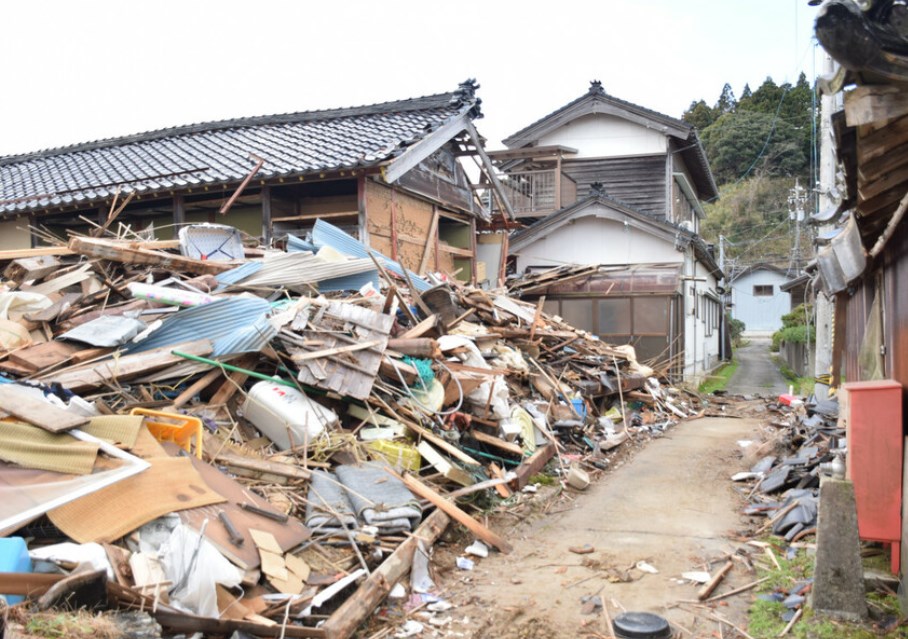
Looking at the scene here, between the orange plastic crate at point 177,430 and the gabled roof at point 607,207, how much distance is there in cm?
1547

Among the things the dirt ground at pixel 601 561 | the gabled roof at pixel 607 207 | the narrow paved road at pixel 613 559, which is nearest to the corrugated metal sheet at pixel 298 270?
the dirt ground at pixel 601 561

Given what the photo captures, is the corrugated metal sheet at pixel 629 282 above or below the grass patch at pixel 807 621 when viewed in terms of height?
above

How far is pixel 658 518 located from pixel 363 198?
301 inches

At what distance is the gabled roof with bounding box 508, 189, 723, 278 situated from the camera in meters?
18.7

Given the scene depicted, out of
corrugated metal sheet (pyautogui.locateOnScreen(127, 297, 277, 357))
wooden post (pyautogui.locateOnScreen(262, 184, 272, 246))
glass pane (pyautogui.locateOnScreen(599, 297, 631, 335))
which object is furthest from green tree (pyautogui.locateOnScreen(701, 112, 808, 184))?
corrugated metal sheet (pyautogui.locateOnScreen(127, 297, 277, 357))

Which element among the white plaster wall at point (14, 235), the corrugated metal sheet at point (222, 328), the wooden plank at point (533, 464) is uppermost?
the white plaster wall at point (14, 235)

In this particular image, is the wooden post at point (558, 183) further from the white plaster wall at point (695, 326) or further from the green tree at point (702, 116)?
the green tree at point (702, 116)

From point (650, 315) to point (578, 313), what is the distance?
197 centimetres

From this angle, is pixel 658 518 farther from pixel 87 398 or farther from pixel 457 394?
pixel 87 398

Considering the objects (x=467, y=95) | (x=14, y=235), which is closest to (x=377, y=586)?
(x=467, y=95)

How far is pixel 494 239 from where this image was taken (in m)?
18.4

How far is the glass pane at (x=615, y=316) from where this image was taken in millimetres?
18656

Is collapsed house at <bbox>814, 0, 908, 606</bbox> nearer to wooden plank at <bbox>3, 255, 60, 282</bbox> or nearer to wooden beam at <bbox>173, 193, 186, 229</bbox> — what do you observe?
wooden plank at <bbox>3, 255, 60, 282</bbox>

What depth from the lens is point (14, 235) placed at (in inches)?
580
